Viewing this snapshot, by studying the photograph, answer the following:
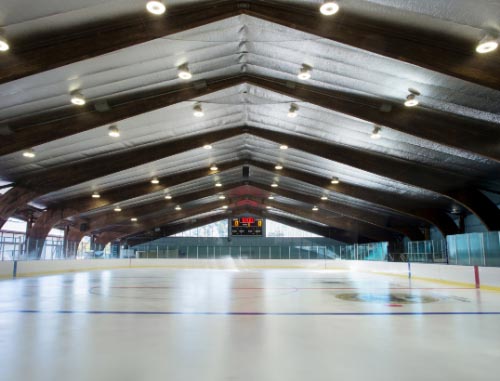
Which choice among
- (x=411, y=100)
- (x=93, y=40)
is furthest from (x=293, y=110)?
(x=93, y=40)

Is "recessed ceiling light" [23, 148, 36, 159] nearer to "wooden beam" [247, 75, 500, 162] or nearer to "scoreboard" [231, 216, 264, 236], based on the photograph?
"wooden beam" [247, 75, 500, 162]

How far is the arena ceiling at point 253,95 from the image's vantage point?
30.6 feet

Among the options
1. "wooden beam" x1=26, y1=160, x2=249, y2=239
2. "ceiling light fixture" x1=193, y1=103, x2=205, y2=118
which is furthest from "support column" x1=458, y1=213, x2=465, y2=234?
"ceiling light fixture" x1=193, y1=103, x2=205, y2=118

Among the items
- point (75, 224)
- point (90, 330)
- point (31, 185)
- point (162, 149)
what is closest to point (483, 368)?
point (90, 330)

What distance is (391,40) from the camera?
973 cm

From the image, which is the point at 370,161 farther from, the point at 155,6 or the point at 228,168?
the point at 155,6

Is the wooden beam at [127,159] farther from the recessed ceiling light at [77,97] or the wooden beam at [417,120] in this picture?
the recessed ceiling light at [77,97]

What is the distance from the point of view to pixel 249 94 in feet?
54.1

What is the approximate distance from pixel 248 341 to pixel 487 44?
305 inches

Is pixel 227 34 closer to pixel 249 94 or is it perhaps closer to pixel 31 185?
pixel 249 94

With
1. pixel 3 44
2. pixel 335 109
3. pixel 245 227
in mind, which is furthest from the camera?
pixel 245 227

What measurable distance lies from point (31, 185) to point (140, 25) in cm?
1460

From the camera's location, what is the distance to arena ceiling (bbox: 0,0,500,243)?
30.6 ft

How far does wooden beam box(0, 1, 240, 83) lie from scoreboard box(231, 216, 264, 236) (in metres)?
35.7
